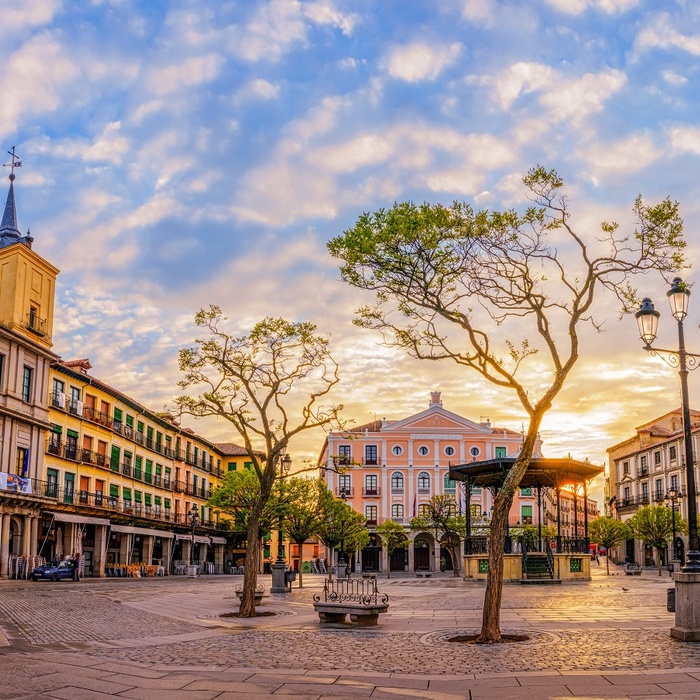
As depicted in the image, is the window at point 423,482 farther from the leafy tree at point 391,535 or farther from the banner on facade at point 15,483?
the banner on facade at point 15,483

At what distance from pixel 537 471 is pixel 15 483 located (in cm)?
2357

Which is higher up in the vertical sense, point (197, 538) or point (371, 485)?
point (371, 485)

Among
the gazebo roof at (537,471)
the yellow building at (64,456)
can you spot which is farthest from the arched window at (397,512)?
the gazebo roof at (537,471)

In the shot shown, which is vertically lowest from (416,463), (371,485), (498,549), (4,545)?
(4,545)

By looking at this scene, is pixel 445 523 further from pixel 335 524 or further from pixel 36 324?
pixel 36 324

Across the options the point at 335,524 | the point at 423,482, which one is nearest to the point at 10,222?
the point at 335,524

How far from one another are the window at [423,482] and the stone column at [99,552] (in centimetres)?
3397

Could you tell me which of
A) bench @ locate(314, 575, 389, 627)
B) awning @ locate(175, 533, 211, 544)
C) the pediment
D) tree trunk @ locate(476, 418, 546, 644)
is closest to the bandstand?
bench @ locate(314, 575, 389, 627)

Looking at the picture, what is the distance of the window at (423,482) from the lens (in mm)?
73125

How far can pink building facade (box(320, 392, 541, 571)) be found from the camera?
72.4m

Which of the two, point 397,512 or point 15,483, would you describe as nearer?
point 15,483

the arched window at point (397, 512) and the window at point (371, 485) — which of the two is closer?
the arched window at point (397, 512)

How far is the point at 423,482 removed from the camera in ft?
241

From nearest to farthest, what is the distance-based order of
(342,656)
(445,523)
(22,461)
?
(342,656), (22,461), (445,523)
